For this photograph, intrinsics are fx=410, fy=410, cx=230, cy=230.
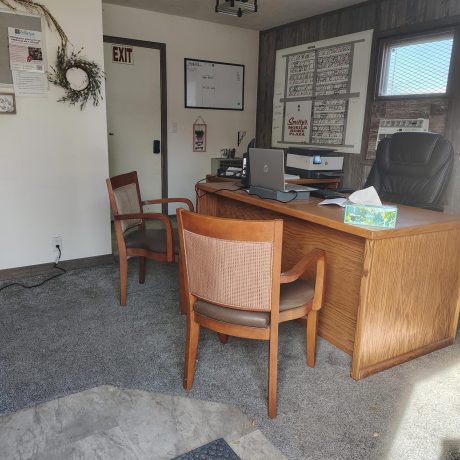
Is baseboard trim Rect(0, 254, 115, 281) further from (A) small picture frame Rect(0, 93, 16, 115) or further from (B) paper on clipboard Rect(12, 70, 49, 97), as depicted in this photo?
(B) paper on clipboard Rect(12, 70, 49, 97)

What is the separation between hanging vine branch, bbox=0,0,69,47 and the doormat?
9.42ft

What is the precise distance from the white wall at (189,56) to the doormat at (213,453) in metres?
3.82

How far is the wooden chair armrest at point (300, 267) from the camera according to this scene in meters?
1.63

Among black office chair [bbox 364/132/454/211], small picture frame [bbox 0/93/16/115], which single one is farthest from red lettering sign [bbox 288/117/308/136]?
small picture frame [bbox 0/93/16/115]

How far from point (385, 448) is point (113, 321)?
65.1 inches

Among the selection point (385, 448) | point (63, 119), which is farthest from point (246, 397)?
point (63, 119)

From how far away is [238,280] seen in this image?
159 centimetres

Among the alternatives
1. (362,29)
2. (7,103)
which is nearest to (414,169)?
(362,29)

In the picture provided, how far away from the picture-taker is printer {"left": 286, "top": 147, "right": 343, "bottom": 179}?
12.3 ft

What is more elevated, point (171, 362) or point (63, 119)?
point (63, 119)

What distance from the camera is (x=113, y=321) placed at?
8.29ft

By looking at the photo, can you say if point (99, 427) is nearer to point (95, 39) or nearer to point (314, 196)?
point (314, 196)

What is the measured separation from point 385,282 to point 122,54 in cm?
383

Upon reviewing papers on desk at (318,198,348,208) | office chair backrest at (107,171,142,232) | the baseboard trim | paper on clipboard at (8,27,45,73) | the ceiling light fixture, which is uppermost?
the ceiling light fixture
